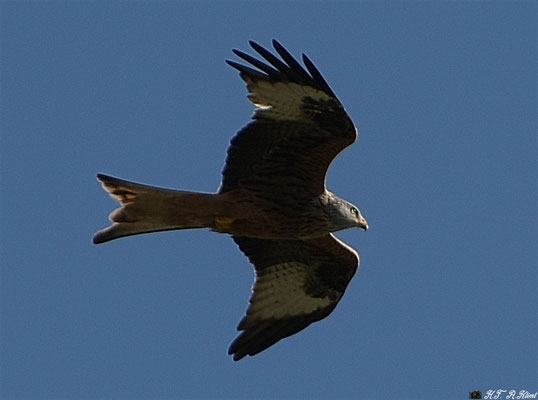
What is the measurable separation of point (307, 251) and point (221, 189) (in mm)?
1452

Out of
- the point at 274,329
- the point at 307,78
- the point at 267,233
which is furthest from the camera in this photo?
the point at 274,329

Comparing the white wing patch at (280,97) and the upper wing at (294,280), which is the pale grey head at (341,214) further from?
the white wing patch at (280,97)

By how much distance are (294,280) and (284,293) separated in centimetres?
18

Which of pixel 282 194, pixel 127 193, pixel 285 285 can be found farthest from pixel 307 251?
pixel 127 193

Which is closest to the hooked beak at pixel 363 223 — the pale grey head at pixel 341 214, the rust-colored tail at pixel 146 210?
the pale grey head at pixel 341 214

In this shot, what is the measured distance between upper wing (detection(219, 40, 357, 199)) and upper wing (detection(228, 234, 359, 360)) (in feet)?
3.47

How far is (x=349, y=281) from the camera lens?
481 inches

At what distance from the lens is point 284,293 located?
12250mm

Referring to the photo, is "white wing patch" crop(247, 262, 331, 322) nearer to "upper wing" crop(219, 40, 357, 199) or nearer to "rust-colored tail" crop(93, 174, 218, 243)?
"upper wing" crop(219, 40, 357, 199)

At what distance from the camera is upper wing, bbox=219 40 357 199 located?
10602 millimetres

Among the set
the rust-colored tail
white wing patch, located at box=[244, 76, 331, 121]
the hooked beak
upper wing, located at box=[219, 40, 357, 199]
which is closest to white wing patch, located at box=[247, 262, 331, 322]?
the hooked beak

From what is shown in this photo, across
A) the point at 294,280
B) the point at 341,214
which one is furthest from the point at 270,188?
the point at 294,280

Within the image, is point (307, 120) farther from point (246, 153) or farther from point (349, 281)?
point (349, 281)

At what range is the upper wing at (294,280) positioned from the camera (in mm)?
12094
